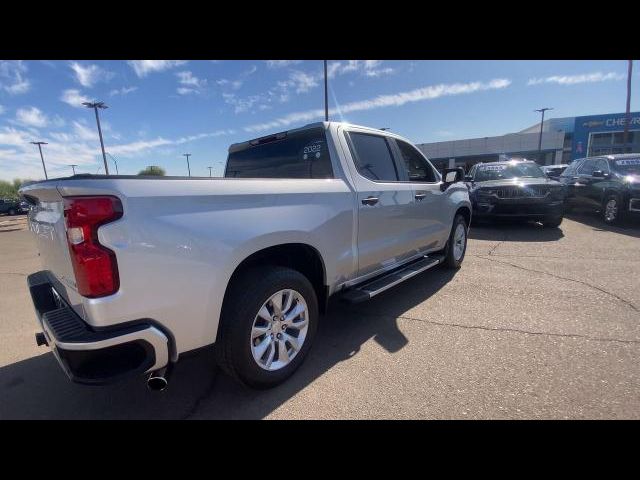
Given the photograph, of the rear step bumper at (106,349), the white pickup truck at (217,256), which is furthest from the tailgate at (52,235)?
the rear step bumper at (106,349)

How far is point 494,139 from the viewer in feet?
156

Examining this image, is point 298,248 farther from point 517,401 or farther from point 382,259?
point 517,401

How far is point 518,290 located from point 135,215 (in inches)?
169

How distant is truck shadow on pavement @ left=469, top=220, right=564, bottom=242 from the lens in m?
7.12

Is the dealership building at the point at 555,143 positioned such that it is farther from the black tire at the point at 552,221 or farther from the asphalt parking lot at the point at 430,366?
the asphalt parking lot at the point at 430,366

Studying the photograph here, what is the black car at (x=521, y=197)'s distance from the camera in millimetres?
7402

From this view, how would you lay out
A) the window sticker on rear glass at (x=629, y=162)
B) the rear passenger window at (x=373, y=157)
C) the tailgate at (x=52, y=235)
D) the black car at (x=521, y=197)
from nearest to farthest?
the tailgate at (x=52, y=235) < the rear passenger window at (x=373, y=157) < the black car at (x=521, y=197) < the window sticker on rear glass at (x=629, y=162)

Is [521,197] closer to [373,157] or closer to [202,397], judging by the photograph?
[373,157]

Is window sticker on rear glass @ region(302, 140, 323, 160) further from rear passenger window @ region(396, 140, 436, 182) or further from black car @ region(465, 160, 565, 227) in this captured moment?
black car @ region(465, 160, 565, 227)

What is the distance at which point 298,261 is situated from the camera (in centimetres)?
277

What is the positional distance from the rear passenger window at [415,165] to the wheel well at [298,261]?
1.89 m

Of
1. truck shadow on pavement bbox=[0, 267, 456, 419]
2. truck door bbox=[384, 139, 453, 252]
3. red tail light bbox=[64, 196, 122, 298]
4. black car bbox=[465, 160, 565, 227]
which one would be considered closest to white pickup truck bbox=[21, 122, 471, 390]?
red tail light bbox=[64, 196, 122, 298]
